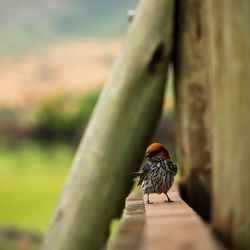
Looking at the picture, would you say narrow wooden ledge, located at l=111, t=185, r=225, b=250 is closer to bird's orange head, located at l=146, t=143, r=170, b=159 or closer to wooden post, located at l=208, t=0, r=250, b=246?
wooden post, located at l=208, t=0, r=250, b=246

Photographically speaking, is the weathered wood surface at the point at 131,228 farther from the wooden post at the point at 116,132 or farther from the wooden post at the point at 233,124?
the wooden post at the point at 116,132

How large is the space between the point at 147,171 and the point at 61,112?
11.0m

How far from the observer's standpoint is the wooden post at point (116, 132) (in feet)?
9.26

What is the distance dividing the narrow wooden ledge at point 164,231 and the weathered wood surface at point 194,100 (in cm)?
124

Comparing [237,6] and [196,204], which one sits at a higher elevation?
[237,6]

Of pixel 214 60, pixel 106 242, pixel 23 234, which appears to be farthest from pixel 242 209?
pixel 23 234

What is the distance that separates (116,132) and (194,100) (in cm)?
52

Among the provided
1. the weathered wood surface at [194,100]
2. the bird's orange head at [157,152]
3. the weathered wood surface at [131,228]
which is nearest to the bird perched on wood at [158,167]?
the bird's orange head at [157,152]

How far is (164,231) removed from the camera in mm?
1227

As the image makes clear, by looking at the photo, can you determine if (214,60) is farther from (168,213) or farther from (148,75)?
(148,75)

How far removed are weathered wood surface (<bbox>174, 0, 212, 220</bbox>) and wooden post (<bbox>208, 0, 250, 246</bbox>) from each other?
148 centimetres

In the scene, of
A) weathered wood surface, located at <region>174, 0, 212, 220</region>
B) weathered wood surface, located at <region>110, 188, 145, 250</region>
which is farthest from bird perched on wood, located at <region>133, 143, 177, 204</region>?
weathered wood surface, located at <region>174, 0, 212, 220</region>

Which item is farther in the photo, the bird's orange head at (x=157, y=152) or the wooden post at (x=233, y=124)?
the bird's orange head at (x=157, y=152)

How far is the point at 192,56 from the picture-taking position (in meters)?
2.85
